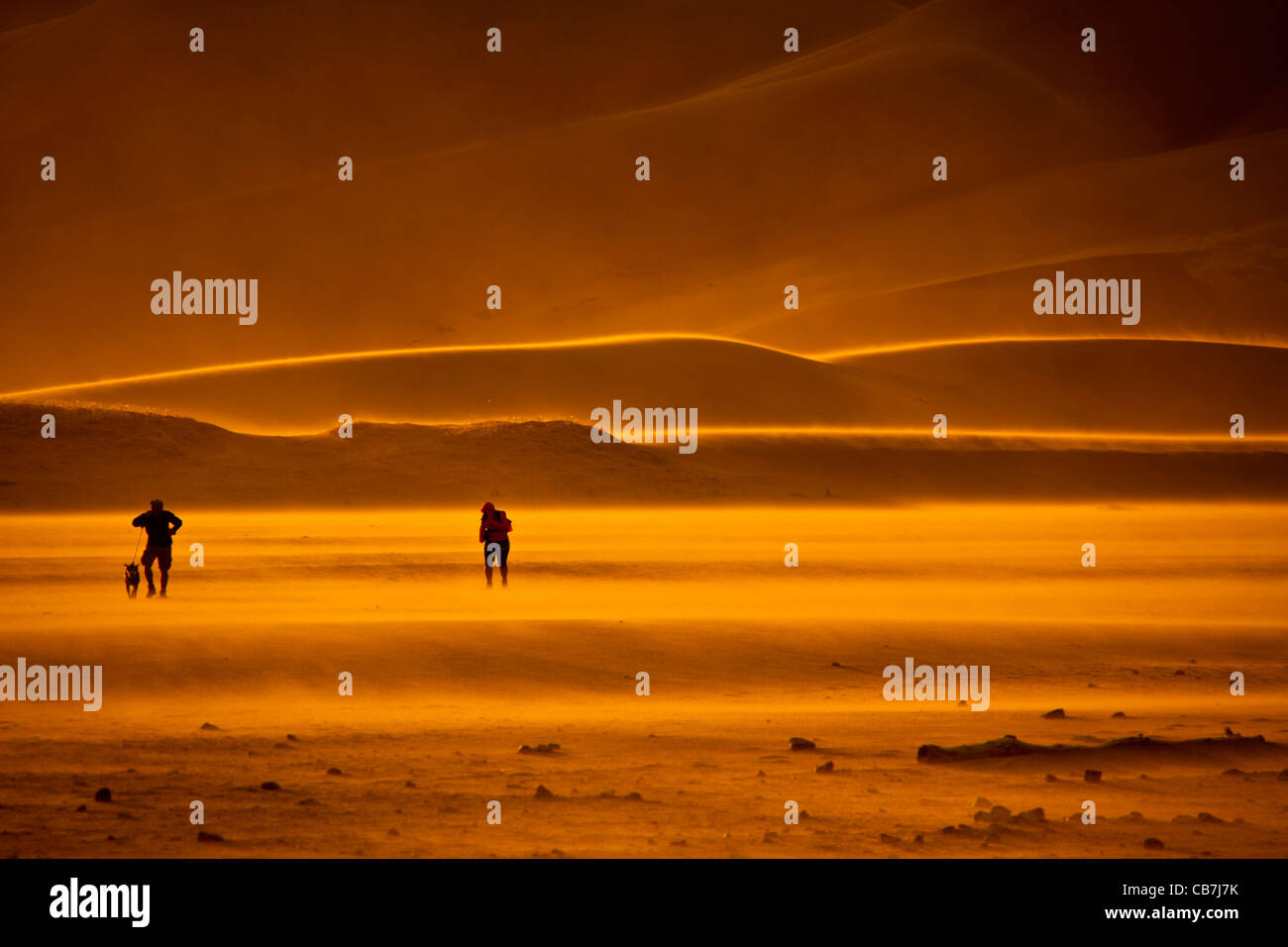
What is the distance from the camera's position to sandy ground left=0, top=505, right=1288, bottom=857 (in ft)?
25.2

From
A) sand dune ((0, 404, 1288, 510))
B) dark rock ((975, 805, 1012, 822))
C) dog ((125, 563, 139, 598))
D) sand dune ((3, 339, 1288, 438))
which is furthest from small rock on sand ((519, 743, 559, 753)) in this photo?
sand dune ((3, 339, 1288, 438))

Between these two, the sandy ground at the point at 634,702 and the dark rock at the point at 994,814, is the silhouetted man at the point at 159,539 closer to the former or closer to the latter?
the sandy ground at the point at 634,702

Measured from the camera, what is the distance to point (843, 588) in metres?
18.4

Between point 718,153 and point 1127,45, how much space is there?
45.6m

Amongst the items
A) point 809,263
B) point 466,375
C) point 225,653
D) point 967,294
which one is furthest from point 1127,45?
point 225,653

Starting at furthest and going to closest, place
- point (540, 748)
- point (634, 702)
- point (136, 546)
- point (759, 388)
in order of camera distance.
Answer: point (759, 388) < point (136, 546) < point (634, 702) < point (540, 748)

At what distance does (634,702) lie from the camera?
11.6 meters

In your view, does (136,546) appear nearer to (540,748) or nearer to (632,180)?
(540,748)

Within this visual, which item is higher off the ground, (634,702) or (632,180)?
(632,180)

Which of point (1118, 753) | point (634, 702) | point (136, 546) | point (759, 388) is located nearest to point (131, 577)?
point (634, 702)

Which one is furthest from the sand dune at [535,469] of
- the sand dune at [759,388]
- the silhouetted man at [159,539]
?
the silhouetted man at [159,539]

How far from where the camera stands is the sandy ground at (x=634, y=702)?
768 centimetres

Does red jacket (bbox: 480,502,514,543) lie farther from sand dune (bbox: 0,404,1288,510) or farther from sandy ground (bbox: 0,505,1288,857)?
sand dune (bbox: 0,404,1288,510)

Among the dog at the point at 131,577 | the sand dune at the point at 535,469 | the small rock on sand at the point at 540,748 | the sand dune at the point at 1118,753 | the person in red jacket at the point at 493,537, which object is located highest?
the sand dune at the point at 535,469
